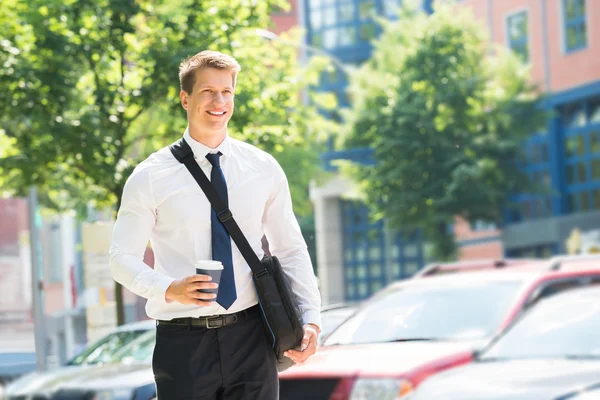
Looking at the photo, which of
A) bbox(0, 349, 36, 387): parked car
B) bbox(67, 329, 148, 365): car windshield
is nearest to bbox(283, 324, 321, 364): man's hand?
bbox(67, 329, 148, 365): car windshield

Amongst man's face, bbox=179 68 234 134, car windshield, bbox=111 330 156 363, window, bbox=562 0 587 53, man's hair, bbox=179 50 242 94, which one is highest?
window, bbox=562 0 587 53

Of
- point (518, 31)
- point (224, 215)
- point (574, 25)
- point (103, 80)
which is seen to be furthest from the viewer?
point (518, 31)

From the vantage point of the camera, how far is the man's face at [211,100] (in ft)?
14.3

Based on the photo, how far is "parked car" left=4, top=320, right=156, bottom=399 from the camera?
38.3ft

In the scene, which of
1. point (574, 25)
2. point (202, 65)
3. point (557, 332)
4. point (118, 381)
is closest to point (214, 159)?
point (202, 65)

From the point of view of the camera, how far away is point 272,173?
4449 mm

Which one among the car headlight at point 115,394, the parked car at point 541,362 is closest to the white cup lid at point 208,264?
the parked car at point 541,362

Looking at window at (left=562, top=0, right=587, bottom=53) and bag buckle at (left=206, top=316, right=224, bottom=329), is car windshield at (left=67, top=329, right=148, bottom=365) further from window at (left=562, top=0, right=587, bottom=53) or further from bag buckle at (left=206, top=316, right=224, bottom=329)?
window at (left=562, top=0, right=587, bottom=53)

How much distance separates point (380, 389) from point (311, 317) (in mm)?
3309

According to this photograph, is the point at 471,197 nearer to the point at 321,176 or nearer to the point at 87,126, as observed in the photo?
the point at 321,176

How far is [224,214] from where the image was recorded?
425 centimetres

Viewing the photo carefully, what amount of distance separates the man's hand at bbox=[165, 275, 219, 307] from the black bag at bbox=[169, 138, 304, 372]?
0.29 meters

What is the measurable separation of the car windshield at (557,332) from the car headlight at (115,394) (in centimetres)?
370

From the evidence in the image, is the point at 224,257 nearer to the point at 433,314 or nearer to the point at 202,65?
the point at 202,65
